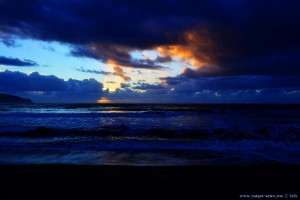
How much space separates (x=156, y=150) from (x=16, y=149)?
270 inches

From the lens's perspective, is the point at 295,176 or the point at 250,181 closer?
the point at 250,181

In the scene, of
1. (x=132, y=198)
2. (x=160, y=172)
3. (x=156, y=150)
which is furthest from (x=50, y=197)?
(x=156, y=150)

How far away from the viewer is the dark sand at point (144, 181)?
17.0 feet

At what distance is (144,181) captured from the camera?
6082 mm

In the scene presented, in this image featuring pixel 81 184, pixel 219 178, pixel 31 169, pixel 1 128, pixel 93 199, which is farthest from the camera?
pixel 1 128

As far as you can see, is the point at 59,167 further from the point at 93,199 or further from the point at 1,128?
the point at 1,128

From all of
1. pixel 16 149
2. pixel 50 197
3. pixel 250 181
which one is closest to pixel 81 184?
pixel 50 197

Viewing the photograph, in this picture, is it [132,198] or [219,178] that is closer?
[132,198]

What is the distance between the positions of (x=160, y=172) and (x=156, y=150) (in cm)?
407

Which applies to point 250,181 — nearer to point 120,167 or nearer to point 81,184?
point 120,167

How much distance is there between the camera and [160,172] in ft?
22.6

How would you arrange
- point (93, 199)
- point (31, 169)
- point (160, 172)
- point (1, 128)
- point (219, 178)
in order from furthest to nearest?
point (1, 128) < point (31, 169) < point (160, 172) < point (219, 178) < point (93, 199)

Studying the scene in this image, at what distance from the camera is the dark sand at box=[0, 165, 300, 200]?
17.0 feet

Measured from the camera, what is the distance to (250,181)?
6.13m
